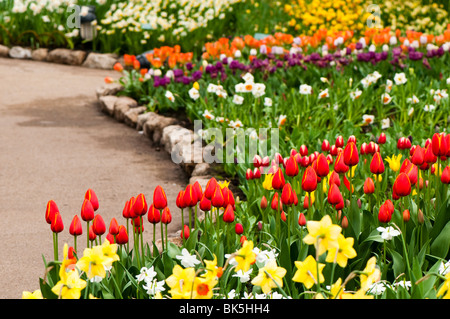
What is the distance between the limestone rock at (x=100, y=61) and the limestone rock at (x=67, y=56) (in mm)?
135

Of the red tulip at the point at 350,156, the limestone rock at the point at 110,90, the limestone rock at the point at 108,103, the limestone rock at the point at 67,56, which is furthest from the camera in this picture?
the limestone rock at the point at 67,56

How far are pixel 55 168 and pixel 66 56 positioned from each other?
5.19 meters

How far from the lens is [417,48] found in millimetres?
6734

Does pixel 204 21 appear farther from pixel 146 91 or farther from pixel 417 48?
pixel 417 48

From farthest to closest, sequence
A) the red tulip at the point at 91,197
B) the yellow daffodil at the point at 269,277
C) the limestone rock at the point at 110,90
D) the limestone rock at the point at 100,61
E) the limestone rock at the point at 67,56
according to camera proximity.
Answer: the limestone rock at the point at 67,56
the limestone rock at the point at 100,61
the limestone rock at the point at 110,90
the red tulip at the point at 91,197
the yellow daffodil at the point at 269,277

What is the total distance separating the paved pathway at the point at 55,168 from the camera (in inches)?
138

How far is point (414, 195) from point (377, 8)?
26.7 feet

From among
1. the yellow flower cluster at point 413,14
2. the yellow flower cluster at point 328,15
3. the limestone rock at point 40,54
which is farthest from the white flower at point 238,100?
the limestone rock at point 40,54

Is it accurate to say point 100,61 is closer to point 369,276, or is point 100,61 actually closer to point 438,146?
point 438,146

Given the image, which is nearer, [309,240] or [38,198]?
[309,240]

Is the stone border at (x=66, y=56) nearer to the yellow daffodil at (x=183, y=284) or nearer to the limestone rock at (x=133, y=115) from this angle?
the limestone rock at (x=133, y=115)

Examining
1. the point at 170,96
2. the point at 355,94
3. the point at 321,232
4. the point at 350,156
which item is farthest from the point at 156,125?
the point at 321,232

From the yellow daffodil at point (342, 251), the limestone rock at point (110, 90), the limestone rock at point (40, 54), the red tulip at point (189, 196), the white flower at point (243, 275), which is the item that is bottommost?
the limestone rock at point (110, 90)
